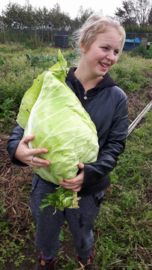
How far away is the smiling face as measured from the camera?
158cm

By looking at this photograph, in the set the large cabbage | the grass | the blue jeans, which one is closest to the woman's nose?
the large cabbage

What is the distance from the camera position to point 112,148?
5.20 ft

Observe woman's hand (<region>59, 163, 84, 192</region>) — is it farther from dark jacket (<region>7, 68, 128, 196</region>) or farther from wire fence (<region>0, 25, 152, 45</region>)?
wire fence (<region>0, 25, 152, 45</region>)

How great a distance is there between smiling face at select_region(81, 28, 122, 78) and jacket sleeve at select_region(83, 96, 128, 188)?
1.10ft

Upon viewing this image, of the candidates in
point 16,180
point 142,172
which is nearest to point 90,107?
point 16,180

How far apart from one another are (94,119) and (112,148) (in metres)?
0.28

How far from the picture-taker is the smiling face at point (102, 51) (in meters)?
1.58

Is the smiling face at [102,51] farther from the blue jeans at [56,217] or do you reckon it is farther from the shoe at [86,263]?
the shoe at [86,263]


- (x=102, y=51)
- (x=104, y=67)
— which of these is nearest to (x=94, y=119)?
(x=104, y=67)

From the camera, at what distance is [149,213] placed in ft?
9.47

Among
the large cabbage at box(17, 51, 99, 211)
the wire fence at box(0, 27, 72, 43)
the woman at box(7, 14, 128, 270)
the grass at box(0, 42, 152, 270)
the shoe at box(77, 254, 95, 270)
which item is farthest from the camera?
the wire fence at box(0, 27, 72, 43)

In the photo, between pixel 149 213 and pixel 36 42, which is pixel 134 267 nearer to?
pixel 149 213

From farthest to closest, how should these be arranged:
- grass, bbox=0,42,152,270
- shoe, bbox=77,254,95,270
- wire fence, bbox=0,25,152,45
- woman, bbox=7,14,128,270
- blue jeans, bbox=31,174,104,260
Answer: wire fence, bbox=0,25,152,45 < grass, bbox=0,42,152,270 < shoe, bbox=77,254,95,270 < blue jeans, bbox=31,174,104,260 < woman, bbox=7,14,128,270

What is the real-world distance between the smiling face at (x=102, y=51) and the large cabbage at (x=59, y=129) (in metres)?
0.40
